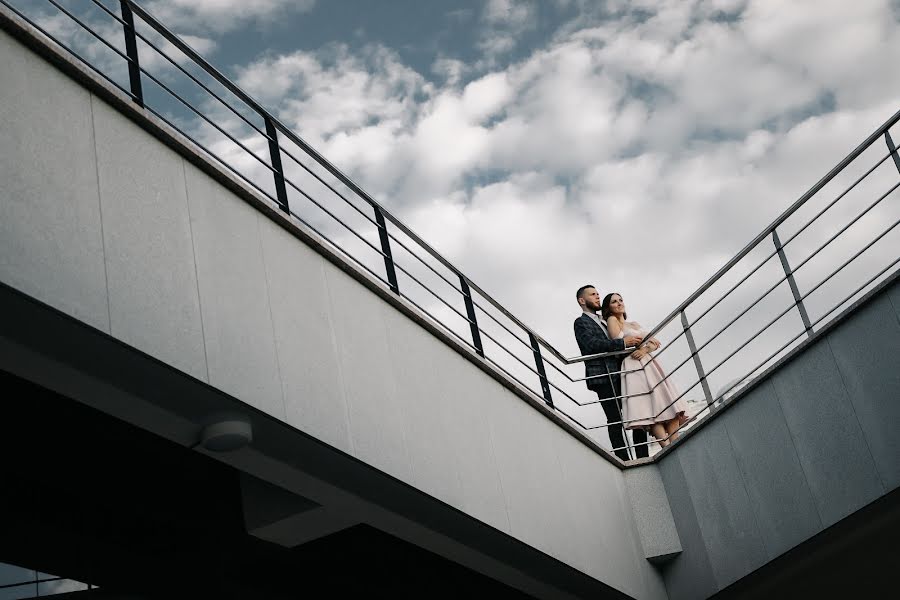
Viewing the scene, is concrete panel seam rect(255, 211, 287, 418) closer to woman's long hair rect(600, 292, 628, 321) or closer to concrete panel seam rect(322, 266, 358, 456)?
concrete panel seam rect(322, 266, 358, 456)

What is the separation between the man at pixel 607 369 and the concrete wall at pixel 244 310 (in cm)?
108

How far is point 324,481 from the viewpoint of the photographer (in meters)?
6.08

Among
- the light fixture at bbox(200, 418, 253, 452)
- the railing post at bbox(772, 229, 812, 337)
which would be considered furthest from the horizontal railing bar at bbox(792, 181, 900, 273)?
the light fixture at bbox(200, 418, 253, 452)

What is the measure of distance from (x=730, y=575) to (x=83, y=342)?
5422 millimetres

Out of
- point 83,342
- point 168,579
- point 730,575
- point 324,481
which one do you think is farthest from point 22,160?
point 730,575

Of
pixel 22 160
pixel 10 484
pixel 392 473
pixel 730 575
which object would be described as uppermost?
pixel 22 160

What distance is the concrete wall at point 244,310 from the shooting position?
14.5 feet

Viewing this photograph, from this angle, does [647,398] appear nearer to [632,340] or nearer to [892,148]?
[632,340]

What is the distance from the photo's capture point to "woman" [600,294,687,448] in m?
8.94

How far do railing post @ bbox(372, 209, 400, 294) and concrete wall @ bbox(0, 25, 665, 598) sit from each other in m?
0.30

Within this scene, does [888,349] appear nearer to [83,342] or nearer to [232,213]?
[232,213]

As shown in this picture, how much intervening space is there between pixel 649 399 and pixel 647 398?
0.7 inches

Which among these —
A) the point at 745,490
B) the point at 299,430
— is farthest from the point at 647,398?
the point at 299,430

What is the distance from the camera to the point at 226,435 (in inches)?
203
